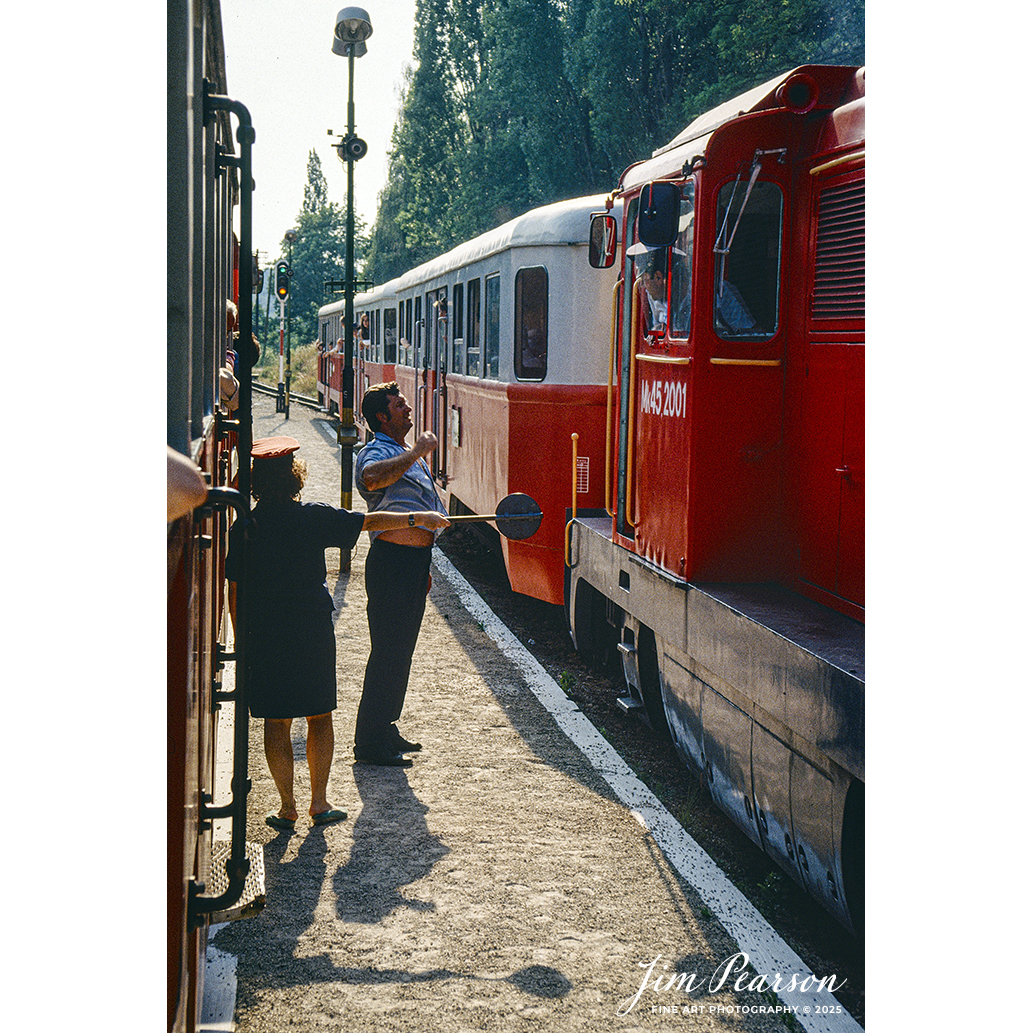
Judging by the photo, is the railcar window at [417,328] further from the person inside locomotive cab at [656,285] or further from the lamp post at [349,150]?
the person inside locomotive cab at [656,285]

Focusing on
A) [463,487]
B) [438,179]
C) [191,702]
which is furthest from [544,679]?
[438,179]

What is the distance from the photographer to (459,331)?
38.7 feet

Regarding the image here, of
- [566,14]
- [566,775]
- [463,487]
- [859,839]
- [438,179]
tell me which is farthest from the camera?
[438,179]

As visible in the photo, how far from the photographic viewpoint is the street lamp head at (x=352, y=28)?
10734mm

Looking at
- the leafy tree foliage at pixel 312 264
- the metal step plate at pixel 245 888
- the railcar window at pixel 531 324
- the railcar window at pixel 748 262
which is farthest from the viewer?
the leafy tree foliage at pixel 312 264

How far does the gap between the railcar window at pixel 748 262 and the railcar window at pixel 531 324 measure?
11.8ft

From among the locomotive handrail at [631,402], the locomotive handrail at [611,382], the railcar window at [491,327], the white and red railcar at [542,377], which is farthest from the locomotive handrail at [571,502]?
the railcar window at [491,327]

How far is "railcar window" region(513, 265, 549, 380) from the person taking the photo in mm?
8578

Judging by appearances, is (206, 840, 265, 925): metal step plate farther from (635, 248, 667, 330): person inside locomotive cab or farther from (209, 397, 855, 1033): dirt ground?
(635, 248, 667, 330): person inside locomotive cab

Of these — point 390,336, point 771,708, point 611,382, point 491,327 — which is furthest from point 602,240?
point 390,336

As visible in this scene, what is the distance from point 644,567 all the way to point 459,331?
6470 millimetres

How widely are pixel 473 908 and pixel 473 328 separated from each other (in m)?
7.36

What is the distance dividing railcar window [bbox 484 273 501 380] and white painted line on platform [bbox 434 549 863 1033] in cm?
296
